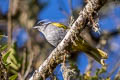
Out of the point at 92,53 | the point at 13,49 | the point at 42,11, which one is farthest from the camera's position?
the point at 42,11

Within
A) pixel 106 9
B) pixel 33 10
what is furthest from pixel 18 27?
pixel 106 9

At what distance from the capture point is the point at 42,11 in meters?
6.38

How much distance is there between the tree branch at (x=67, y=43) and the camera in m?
2.07

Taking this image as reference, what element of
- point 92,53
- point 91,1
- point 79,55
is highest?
point 91,1

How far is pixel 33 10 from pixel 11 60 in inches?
120

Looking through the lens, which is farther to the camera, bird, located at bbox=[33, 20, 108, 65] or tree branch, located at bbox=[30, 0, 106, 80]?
bird, located at bbox=[33, 20, 108, 65]

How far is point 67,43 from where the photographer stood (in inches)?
87.1

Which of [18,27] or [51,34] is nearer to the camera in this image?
[51,34]

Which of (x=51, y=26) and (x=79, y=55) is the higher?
(x=51, y=26)

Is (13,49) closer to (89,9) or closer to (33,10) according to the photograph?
(89,9)

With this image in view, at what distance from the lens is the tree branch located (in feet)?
6.79

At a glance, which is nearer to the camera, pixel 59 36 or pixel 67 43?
pixel 67 43

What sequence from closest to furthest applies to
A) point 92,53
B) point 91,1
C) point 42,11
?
1. point 91,1
2. point 92,53
3. point 42,11

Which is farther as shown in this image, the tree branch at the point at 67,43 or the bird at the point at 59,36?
the bird at the point at 59,36
